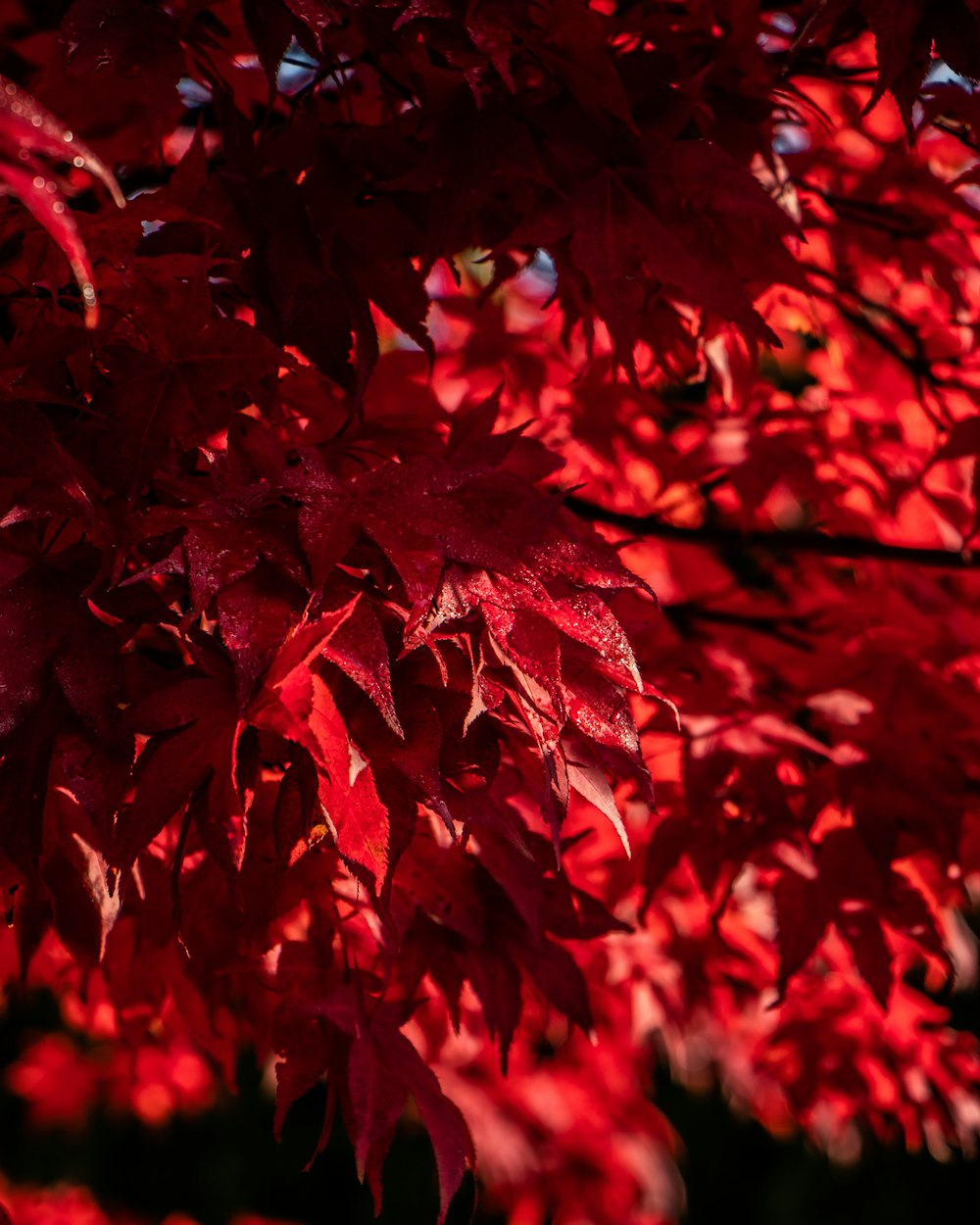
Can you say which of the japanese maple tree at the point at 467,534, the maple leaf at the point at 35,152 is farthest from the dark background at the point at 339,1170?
the maple leaf at the point at 35,152

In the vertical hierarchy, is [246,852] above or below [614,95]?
below

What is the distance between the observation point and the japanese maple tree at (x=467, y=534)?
746 mm

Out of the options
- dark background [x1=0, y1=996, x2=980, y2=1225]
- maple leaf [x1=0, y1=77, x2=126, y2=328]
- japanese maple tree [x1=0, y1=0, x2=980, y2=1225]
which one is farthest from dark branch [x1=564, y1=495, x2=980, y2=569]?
dark background [x1=0, y1=996, x2=980, y2=1225]

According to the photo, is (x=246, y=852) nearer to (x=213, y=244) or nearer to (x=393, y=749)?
(x=393, y=749)

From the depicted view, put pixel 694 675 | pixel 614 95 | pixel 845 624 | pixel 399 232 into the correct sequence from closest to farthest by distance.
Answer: pixel 614 95, pixel 399 232, pixel 694 675, pixel 845 624

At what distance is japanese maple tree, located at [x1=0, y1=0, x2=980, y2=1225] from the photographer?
2.45 feet

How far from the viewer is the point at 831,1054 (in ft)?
6.63

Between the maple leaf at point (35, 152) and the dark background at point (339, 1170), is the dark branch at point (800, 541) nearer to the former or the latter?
the maple leaf at point (35, 152)

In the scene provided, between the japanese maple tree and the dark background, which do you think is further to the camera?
the dark background

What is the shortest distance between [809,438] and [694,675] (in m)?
0.42

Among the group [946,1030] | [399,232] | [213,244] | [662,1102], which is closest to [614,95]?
[399,232]

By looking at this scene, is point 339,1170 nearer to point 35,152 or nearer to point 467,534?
point 467,534

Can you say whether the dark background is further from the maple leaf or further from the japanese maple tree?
the maple leaf

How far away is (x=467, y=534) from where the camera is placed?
738mm
